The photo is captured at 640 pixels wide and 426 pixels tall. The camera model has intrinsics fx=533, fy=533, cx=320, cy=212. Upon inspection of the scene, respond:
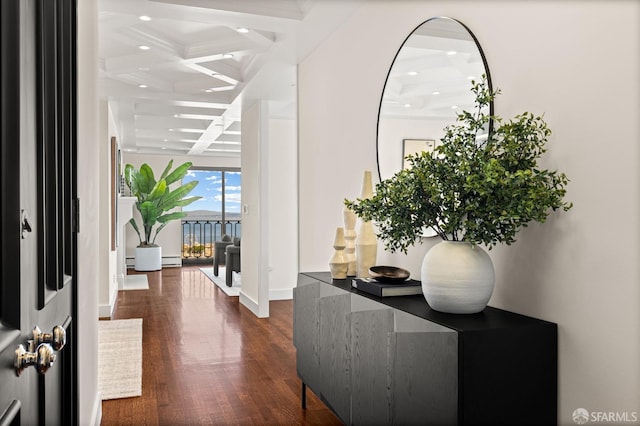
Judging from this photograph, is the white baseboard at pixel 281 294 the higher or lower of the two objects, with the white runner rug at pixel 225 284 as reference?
higher

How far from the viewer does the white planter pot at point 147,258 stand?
9969 millimetres

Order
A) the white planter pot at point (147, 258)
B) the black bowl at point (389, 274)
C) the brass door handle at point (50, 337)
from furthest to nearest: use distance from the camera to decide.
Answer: the white planter pot at point (147, 258), the black bowl at point (389, 274), the brass door handle at point (50, 337)

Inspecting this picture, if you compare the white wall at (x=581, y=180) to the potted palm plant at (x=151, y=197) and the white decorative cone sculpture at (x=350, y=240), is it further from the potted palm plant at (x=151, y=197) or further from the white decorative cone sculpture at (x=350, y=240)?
the potted palm plant at (x=151, y=197)

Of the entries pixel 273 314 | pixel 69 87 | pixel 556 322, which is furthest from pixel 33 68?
pixel 273 314

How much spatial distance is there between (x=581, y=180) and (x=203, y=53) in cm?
372

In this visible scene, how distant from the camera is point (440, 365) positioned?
169cm

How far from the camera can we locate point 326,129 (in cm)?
379

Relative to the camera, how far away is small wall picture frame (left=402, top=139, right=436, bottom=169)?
2.40m

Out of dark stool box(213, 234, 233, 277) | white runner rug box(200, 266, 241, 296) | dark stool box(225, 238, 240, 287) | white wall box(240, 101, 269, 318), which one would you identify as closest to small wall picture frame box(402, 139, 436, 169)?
white wall box(240, 101, 269, 318)

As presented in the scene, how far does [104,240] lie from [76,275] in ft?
14.4

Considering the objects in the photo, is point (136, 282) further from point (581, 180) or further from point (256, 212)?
point (581, 180)

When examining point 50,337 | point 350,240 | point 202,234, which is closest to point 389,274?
point 350,240

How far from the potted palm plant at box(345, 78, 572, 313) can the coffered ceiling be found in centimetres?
174

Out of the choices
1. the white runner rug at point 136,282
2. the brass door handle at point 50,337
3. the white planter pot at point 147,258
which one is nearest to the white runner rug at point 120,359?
the brass door handle at point 50,337
